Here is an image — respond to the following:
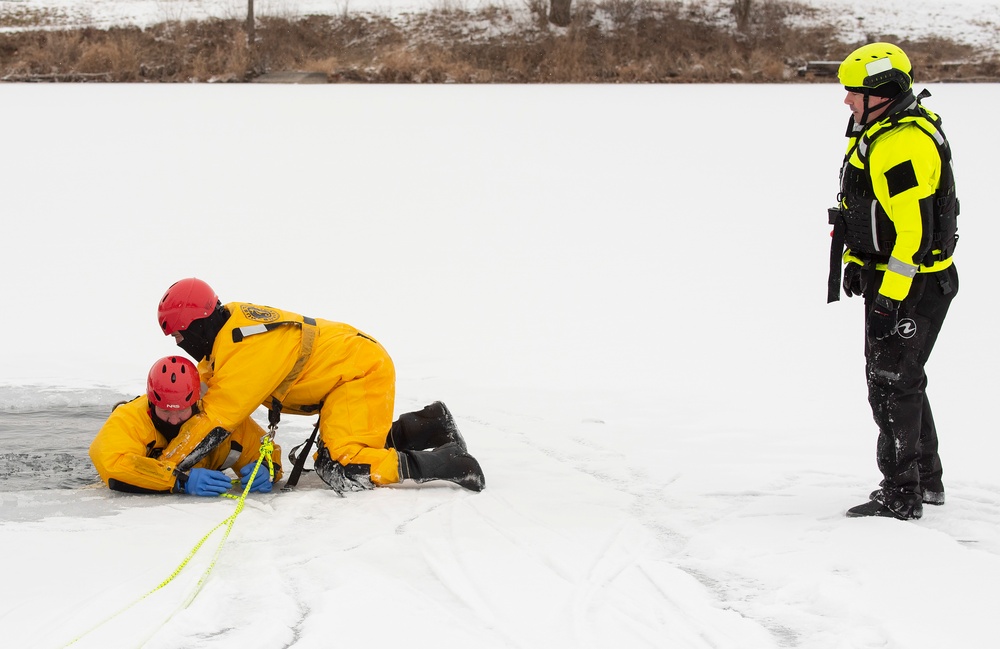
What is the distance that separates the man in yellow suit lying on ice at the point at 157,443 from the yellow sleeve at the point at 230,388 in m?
0.07

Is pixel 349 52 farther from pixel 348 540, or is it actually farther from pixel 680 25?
pixel 348 540

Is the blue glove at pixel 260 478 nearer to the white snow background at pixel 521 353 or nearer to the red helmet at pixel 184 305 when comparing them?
the white snow background at pixel 521 353

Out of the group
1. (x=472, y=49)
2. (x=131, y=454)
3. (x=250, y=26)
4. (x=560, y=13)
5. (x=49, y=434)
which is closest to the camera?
(x=131, y=454)

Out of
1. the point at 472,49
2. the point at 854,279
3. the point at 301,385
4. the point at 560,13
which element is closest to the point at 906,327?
the point at 854,279

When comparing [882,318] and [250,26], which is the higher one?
[250,26]

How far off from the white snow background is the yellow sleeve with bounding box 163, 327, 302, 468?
0.92 feet

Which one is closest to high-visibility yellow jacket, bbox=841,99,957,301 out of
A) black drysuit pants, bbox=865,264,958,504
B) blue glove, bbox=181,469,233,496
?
black drysuit pants, bbox=865,264,958,504

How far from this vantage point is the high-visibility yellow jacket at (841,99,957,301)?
421 cm

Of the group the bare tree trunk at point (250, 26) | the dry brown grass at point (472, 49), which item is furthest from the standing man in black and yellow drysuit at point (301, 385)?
the bare tree trunk at point (250, 26)

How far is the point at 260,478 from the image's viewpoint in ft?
16.4

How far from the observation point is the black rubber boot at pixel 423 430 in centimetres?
561

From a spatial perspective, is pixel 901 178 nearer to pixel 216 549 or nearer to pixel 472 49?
pixel 216 549

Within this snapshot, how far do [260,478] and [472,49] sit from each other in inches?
882

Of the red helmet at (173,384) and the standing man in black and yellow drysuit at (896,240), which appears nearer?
the standing man in black and yellow drysuit at (896,240)
